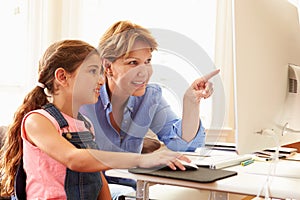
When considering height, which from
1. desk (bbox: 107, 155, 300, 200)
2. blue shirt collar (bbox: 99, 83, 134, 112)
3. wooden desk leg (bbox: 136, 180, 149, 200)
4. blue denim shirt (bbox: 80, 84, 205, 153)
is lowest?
wooden desk leg (bbox: 136, 180, 149, 200)

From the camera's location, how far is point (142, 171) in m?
1.17

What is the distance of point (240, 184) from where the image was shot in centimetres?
112

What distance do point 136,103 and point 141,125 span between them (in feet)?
0.19

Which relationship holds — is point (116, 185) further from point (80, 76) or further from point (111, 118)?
point (111, 118)

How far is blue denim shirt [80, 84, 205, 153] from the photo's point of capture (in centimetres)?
109

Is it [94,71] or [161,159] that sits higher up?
[94,71]

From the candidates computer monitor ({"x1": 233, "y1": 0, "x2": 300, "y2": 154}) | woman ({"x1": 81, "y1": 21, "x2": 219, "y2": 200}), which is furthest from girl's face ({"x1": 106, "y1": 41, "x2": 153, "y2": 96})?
computer monitor ({"x1": 233, "y1": 0, "x2": 300, "y2": 154})

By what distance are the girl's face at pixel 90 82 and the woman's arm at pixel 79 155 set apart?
12cm

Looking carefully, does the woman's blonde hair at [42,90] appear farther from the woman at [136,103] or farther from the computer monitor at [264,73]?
the computer monitor at [264,73]

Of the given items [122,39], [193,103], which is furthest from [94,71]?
[193,103]

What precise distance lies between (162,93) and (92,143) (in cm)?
26

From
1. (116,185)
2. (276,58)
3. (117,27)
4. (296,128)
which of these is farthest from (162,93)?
(116,185)

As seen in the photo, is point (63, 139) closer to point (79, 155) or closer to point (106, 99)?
point (79, 155)

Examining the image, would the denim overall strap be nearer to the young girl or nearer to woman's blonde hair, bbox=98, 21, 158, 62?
the young girl
